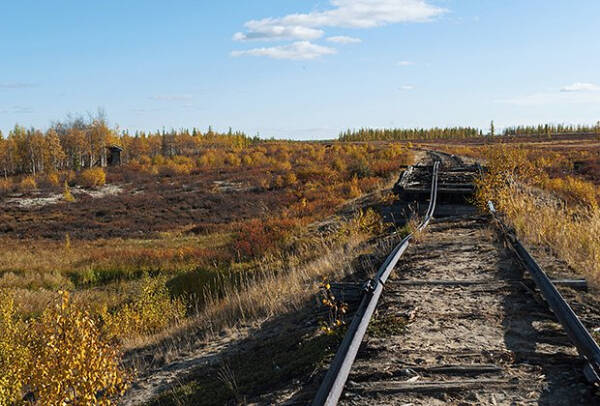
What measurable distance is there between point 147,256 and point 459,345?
19289 millimetres

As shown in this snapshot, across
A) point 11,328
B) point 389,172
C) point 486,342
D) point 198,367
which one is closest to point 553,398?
point 486,342

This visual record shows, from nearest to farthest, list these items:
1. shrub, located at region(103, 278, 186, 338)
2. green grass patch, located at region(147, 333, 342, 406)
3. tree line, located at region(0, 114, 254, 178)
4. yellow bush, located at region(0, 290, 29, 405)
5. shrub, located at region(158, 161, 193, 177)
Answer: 1. green grass patch, located at region(147, 333, 342, 406)
2. yellow bush, located at region(0, 290, 29, 405)
3. shrub, located at region(103, 278, 186, 338)
4. shrub, located at region(158, 161, 193, 177)
5. tree line, located at region(0, 114, 254, 178)

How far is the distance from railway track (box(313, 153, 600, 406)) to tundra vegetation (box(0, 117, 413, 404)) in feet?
6.68

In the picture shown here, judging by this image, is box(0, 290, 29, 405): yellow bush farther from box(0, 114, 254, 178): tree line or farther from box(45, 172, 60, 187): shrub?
box(0, 114, 254, 178): tree line

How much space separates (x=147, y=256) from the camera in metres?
22.0

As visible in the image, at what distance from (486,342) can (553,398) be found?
40.8 inches

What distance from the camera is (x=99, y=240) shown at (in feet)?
92.5

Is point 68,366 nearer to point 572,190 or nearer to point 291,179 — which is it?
point 572,190

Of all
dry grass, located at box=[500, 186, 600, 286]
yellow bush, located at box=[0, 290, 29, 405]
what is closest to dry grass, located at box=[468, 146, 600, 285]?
dry grass, located at box=[500, 186, 600, 286]

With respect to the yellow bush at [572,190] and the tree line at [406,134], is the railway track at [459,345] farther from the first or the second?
the tree line at [406,134]

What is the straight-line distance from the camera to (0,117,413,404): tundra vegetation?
559 centimetres

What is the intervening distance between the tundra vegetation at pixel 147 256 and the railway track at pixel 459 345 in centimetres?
204

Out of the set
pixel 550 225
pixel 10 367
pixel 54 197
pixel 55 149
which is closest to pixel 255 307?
pixel 10 367

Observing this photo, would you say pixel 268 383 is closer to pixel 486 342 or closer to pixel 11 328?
pixel 486 342
